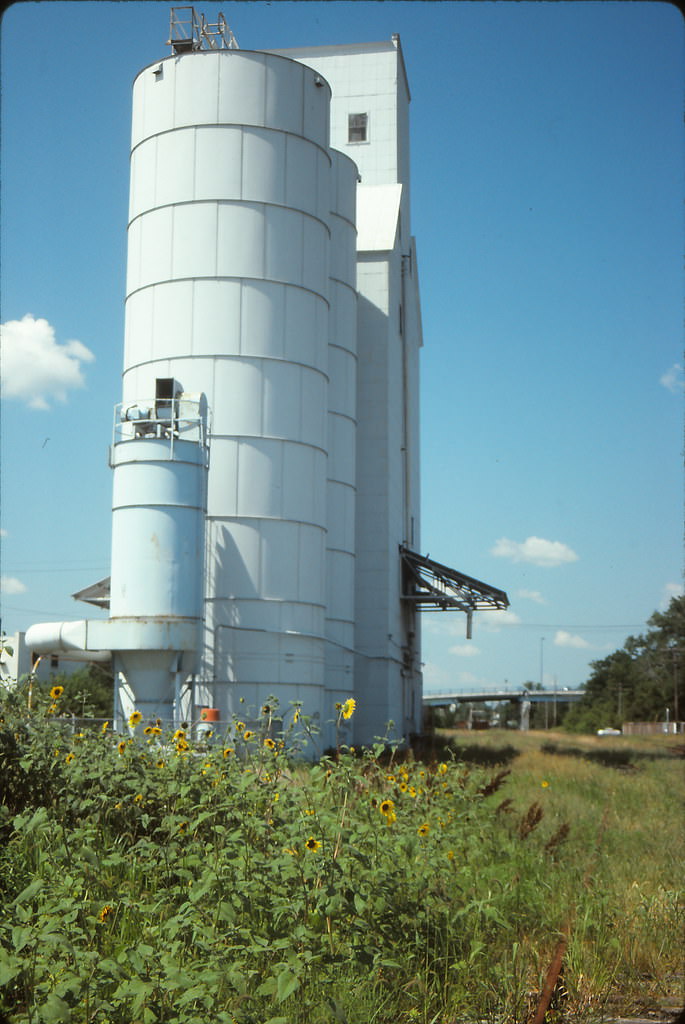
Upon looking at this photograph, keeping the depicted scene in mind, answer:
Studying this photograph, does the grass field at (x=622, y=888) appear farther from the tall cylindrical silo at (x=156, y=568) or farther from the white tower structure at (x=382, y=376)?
the white tower structure at (x=382, y=376)

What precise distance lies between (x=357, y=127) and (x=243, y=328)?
53.1ft

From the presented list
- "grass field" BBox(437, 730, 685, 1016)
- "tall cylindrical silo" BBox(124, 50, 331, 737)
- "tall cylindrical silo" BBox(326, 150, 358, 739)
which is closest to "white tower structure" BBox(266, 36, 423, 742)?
"tall cylindrical silo" BBox(326, 150, 358, 739)

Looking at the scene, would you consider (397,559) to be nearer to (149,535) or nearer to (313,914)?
(149,535)

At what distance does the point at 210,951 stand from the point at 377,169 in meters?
33.0

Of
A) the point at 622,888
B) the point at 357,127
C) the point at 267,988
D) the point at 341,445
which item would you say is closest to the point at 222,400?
the point at 341,445

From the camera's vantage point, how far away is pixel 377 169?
115 ft

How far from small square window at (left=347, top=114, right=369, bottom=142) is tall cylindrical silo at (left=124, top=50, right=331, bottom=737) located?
12205mm

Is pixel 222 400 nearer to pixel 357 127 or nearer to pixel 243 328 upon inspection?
pixel 243 328

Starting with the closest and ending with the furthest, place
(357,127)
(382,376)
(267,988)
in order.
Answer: (267,988)
(382,376)
(357,127)

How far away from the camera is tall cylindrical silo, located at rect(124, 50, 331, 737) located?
71.1 feet

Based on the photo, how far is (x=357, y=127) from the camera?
1391 inches

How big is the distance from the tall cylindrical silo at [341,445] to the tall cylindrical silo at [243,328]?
324 cm

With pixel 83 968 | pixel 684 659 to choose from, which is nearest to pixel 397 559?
pixel 684 659

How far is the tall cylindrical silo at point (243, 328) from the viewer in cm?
2166
